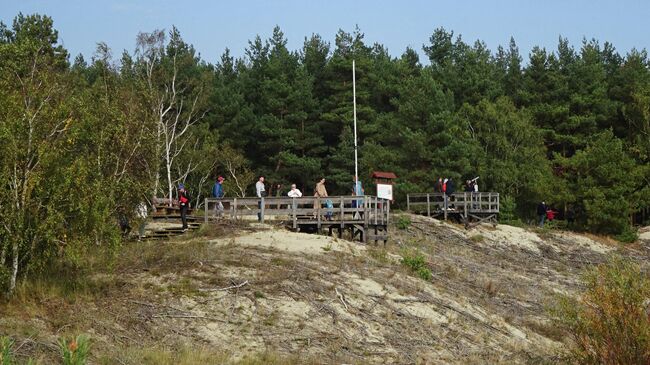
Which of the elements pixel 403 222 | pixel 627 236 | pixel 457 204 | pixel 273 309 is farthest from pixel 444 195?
pixel 273 309

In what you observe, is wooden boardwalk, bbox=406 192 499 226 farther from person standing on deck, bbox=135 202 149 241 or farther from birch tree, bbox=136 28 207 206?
person standing on deck, bbox=135 202 149 241

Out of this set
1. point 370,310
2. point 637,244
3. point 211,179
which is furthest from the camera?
point 211,179

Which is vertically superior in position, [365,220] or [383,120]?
[383,120]

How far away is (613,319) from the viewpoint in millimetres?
15484

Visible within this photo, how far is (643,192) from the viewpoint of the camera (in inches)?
2110

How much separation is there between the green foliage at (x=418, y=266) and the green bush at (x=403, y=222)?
10.9m

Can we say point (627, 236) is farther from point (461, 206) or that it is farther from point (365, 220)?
point (365, 220)

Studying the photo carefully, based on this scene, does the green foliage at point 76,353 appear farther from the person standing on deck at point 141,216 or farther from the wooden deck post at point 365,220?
the wooden deck post at point 365,220

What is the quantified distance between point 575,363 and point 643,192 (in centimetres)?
3963

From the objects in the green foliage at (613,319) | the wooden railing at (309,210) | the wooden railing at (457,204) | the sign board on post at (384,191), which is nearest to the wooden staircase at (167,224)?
the wooden railing at (309,210)

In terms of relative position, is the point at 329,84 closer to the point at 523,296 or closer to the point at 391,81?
the point at 391,81

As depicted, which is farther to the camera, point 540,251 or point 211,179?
point 211,179

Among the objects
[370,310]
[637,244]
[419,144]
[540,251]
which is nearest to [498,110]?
[419,144]

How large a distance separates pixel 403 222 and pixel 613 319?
78.3 ft
